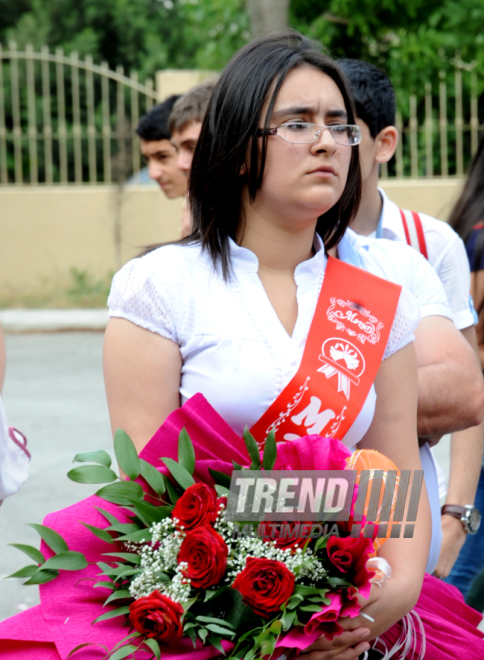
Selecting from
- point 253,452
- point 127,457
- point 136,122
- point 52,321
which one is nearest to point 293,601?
point 253,452

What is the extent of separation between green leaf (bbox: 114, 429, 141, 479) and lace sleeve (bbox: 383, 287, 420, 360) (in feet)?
1.94

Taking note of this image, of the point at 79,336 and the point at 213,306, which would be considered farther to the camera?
the point at 79,336

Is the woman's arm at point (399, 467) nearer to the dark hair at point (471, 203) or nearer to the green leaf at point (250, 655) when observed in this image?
the green leaf at point (250, 655)

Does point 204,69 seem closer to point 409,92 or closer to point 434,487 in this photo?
point 409,92

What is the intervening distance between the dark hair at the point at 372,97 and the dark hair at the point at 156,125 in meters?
1.76

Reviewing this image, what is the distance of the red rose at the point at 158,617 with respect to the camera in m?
1.31

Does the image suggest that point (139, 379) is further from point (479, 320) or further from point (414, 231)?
point (479, 320)

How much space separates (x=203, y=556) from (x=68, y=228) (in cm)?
1090

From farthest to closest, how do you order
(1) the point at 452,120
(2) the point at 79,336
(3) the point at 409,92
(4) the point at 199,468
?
(1) the point at 452,120
(3) the point at 409,92
(2) the point at 79,336
(4) the point at 199,468

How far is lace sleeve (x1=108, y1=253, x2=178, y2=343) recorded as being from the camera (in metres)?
1.65

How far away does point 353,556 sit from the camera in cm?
136

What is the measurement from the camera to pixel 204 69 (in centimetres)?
1206

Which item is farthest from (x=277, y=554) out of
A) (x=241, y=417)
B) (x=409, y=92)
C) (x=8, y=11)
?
(x=8, y=11)

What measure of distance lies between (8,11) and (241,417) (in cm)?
2540
